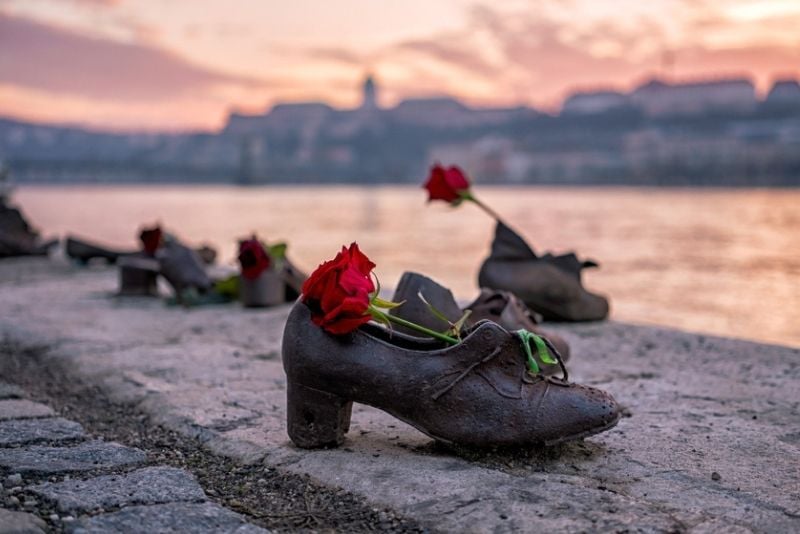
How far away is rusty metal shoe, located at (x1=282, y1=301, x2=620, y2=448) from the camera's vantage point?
2.02 meters

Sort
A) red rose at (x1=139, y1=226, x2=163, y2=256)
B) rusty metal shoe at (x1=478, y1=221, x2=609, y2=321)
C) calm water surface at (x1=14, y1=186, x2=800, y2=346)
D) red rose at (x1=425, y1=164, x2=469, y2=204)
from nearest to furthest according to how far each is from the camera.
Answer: red rose at (x1=425, y1=164, x2=469, y2=204)
rusty metal shoe at (x1=478, y1=221, x2=609, y2=321)
red rose at (x1=139, y1=226, x2=163, y2=256)
calm water surface at (x1=14, y1=186, x2=800, y2=346)

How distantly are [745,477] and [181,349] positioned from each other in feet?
7.43

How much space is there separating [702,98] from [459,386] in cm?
11981

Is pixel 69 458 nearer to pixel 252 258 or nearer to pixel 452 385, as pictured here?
pixel 452 385

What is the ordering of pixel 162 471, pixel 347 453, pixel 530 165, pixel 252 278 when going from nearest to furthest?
pixel 162 471, pixel 347 453, pixel 252 278, pixel 530 165

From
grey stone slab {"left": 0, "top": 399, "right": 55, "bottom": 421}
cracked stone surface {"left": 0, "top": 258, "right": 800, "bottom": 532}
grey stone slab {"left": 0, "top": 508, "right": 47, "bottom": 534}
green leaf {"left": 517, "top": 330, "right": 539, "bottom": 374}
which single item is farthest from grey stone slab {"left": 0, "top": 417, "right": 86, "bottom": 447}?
green leaf {"left": 517, "top": 330, "right": 539, "bottom": 374}

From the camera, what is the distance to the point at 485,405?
6.61 feet

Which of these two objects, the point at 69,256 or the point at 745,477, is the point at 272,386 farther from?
the point at 69,256

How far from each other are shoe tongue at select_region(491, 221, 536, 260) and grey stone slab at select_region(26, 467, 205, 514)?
2.47 meters

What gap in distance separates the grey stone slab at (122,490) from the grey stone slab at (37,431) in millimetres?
371

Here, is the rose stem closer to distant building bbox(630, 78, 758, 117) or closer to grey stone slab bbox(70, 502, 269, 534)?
grey stone slab bbox(70, 502, 269, 534)

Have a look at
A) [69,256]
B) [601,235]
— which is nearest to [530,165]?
[601,235]

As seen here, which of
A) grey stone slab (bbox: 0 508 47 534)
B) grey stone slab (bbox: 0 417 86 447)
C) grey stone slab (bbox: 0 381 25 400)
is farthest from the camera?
grey stone slab (bbox: 0 381 25 400)

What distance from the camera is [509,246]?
4242 mm
